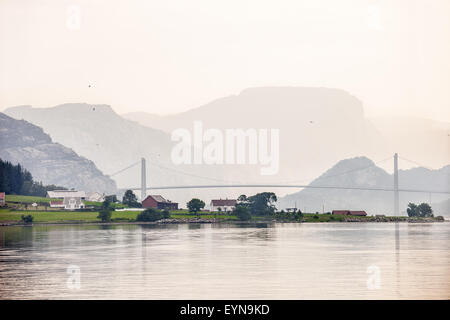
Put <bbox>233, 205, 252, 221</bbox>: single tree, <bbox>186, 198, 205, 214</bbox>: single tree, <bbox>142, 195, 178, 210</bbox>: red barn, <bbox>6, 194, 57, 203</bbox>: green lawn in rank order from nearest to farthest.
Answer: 1. <bbox>6, 194, 57, 203</bbox>: green lawn
2. <bbox>233, 205, 252, 221</bbox>: single tree
3. <bbox>186, 198, 205, 214</bbox>: single tree
4. <bbox>142, 195, 178, 210</bbox>: red barn

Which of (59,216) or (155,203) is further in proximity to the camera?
(155,203)

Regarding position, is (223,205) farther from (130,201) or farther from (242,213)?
(130,201)

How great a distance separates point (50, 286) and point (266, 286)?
9013 millimetres

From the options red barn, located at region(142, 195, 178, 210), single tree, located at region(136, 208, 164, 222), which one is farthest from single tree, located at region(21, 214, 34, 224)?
red barn, located at region(142, 195, 178, 210)

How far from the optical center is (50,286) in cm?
2972

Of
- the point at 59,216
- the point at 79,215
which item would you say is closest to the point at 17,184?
the point at 79,215

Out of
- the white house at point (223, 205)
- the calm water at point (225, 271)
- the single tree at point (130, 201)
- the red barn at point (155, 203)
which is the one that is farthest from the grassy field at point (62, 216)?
the calm water at point (225, 271)

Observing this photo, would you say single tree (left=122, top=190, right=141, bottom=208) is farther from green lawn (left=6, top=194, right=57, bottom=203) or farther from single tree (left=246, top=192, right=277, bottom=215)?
single tree (left=246, top=192, right=277, bottom=215)

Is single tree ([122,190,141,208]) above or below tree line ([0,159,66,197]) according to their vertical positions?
below

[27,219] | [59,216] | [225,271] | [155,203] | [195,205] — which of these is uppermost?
[155,203]

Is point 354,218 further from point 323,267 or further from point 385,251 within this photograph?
point 323,267

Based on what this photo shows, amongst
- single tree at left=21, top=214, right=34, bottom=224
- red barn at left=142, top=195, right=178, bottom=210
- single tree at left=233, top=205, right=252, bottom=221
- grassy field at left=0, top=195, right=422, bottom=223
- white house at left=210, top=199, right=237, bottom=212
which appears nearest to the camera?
single tree at left=21, top=214, right=34, bottom=224
